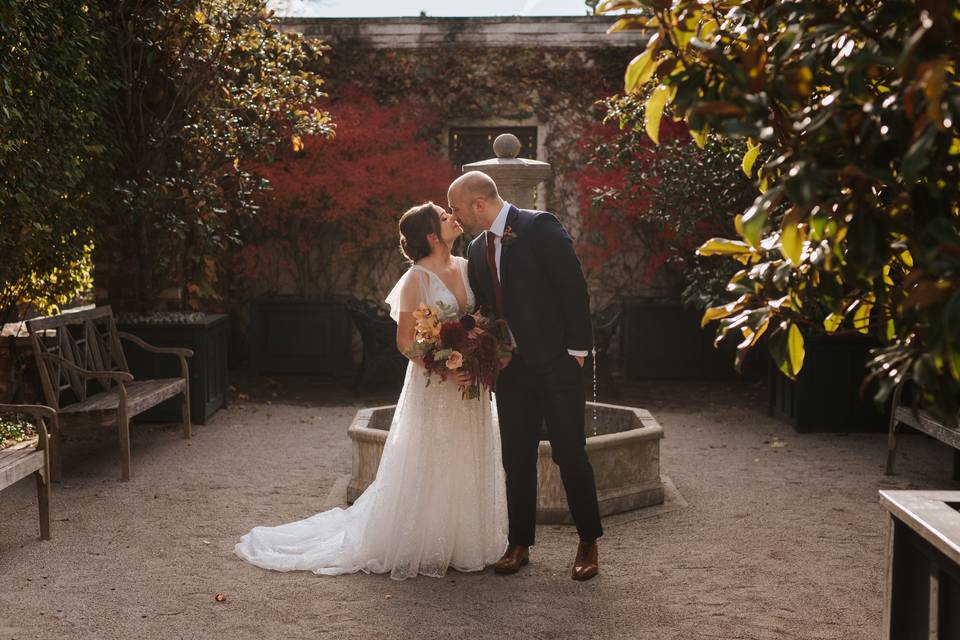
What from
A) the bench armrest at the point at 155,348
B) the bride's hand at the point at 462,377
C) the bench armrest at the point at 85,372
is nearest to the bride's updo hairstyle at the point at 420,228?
the bride's hand at the point at 462,377

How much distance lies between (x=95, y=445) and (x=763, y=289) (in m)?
Answer: 6.25

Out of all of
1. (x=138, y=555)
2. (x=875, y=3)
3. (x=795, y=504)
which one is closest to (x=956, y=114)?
(x=875, y=3)

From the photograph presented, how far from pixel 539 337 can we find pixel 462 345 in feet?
1.15

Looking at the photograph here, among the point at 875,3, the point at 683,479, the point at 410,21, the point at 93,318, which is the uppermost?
the point at 410,21

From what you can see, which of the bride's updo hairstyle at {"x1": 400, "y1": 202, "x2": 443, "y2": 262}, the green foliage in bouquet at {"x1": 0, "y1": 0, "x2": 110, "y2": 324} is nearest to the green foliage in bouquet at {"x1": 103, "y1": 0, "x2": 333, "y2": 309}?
the green foliage in bouquet at {"x1": 0, "y1": 0, "x2": 110, "y2": 324}

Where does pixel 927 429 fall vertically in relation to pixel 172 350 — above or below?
below

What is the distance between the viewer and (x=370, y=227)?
11273 mm

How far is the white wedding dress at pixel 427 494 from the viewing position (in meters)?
4.45

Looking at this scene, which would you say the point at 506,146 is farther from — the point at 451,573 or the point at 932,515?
the point at 932,515

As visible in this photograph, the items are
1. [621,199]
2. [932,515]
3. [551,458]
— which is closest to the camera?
[932,515]

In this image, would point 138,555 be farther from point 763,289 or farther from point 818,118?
point 818,118

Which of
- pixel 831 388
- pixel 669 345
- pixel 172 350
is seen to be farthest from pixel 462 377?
pixel 669 345

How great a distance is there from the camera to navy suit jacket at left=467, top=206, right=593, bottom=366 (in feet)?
14.1

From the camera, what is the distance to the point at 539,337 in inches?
171
